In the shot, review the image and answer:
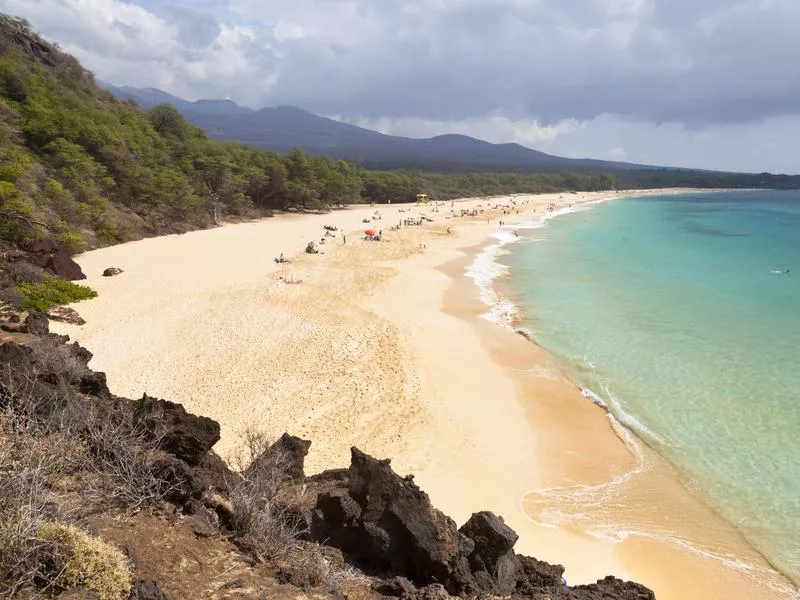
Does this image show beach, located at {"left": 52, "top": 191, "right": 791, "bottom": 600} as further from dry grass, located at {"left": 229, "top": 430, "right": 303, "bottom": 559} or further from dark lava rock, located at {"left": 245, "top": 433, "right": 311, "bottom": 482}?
dry grass, located at {"left": 229, "top": 430, "right": 303, "bottom": 559}

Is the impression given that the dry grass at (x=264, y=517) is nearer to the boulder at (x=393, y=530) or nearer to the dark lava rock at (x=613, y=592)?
the boulder at (x=393, y=530)

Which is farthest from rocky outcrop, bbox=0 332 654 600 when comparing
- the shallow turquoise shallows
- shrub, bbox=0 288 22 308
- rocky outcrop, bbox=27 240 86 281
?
rocky outcrop, bbox=27 240 86 281

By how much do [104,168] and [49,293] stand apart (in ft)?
60.1

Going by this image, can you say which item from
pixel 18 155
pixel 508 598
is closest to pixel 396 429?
pixel 508 598

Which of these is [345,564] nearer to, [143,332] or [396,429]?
[396,429]

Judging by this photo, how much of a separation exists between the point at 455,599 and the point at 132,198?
39578mm

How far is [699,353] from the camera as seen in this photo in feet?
60.9

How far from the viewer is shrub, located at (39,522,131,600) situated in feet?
12.9

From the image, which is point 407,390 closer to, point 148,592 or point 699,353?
point 148,592

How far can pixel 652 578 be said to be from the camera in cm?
834

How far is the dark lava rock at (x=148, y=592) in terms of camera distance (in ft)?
13.0

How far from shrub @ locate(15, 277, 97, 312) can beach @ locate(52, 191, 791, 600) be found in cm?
58

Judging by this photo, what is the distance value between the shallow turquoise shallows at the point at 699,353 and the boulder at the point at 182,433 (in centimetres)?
1031

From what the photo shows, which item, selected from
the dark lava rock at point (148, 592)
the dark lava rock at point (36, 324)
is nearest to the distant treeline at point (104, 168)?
the dark lava rock at point (36, 324)
